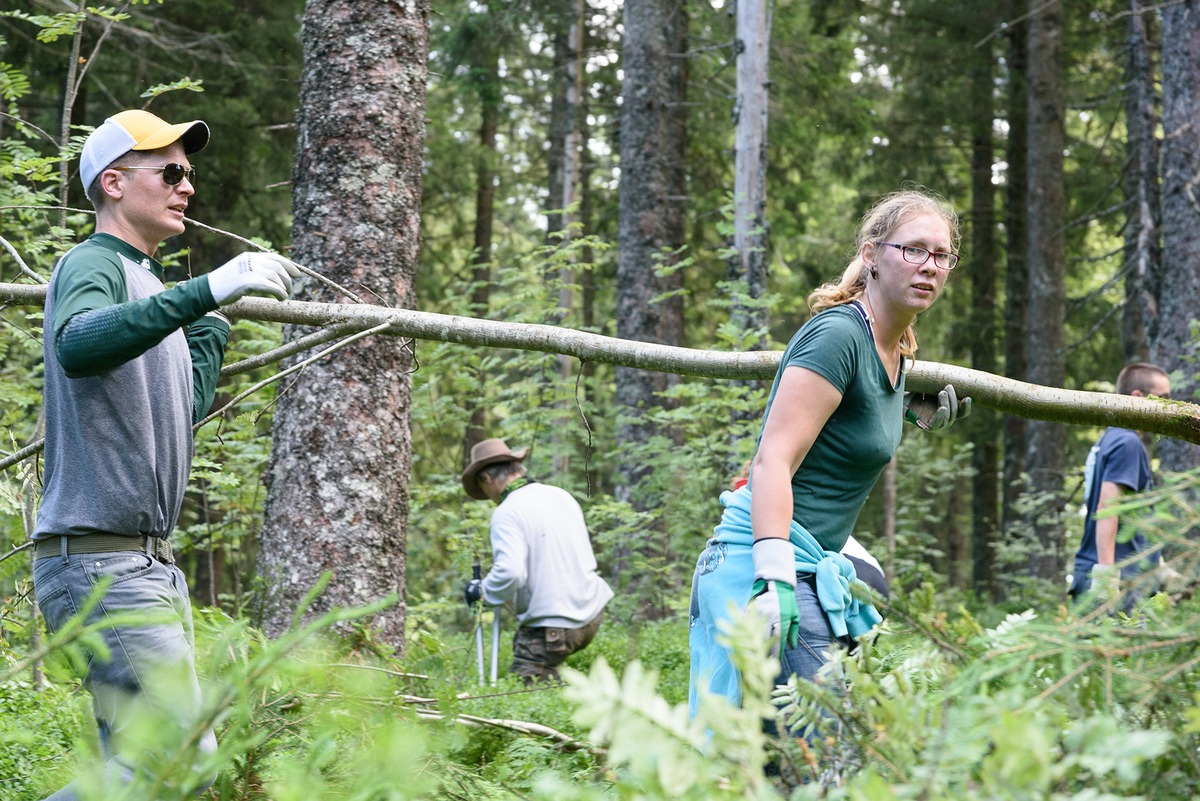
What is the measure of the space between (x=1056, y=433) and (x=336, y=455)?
38.1ft

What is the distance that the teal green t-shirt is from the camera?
296cm

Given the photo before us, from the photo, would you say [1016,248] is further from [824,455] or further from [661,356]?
[824,455]

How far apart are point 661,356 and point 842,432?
4.40ft

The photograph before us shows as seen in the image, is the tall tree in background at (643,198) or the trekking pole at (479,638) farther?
the tall tree in background at (643,198)

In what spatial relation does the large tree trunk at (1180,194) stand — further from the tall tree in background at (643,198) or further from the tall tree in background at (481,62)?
the tall tree in background at (481,62)

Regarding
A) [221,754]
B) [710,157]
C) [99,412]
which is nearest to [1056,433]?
[710,157]

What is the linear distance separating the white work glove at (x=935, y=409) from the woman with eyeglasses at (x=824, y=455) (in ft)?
2.04

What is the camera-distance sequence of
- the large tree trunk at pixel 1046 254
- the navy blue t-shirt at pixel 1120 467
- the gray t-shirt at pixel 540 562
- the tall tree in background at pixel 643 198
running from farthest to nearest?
the large tree trunk at pixel 1046 254 → the tall tree in background at pixel 643 198 → the gray t-shirt at pixel 540 562 → the navy blue t-shirt at pixel 1120 467

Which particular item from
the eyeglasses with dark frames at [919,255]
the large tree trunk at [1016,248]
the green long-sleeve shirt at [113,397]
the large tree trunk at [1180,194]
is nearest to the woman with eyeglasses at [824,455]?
the eyeglasses with dark frames at [919,255]

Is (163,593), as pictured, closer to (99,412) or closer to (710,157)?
(99,412)

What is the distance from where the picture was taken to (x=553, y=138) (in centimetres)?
1809

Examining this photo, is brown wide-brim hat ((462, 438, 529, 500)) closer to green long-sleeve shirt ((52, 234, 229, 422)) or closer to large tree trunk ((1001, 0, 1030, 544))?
green long-sleeve shirt ((52, 234, 229, 422))

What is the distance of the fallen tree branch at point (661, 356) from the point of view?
4.14 metres

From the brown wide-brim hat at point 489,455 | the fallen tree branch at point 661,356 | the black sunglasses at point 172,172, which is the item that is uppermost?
the black sunglasses at point 172,172
